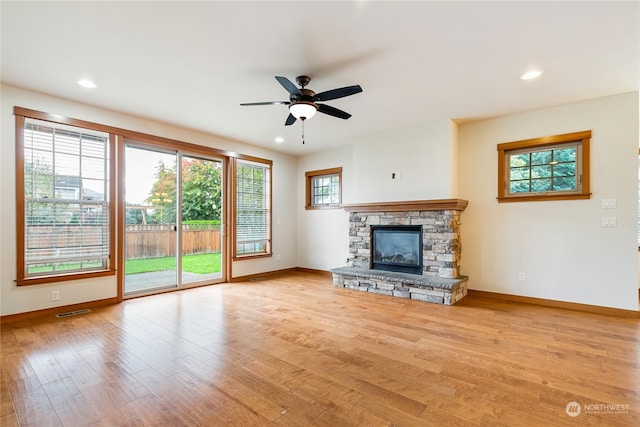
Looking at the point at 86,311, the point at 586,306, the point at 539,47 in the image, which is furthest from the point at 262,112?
the point at 586,306

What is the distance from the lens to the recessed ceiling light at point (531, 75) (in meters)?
3.16

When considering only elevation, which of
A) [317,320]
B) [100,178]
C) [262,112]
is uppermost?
[262,112]

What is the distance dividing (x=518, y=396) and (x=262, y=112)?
417 cm

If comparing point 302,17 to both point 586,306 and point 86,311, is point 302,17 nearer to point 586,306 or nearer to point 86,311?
point 86,311

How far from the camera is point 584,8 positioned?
221 centimetres

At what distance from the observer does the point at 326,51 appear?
2.78 metres

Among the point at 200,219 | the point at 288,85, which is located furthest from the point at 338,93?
the point at 200,219

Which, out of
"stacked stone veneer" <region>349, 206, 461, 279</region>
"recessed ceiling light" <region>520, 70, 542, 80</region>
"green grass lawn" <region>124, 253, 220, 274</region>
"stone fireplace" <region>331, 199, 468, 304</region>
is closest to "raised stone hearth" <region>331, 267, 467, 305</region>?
"stone fireplace" <region>331, 199, 468, 304</region>

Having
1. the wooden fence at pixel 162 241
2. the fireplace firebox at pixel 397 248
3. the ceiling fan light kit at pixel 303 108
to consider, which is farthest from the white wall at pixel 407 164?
the wooden fence at pixel 162 241

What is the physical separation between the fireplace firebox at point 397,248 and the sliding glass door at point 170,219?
2945 mm

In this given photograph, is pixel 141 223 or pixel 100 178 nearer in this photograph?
pixel 100 178

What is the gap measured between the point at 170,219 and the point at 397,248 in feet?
12.7

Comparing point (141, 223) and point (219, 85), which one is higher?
point (219, 85)

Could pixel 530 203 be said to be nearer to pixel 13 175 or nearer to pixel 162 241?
pixel 162 241
